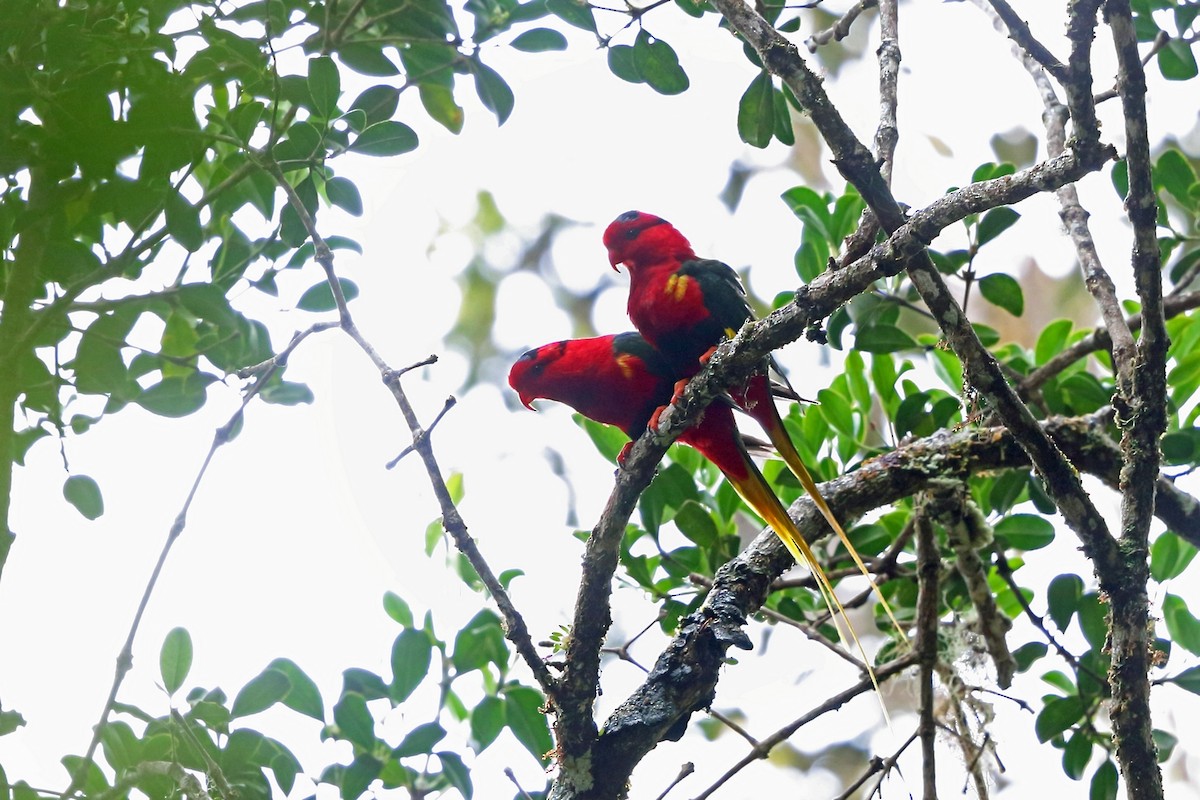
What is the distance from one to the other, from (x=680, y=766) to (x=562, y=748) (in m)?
0.32

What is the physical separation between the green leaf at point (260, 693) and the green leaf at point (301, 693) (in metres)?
0.07

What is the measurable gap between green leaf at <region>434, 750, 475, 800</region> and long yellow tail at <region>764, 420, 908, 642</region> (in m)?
0.88

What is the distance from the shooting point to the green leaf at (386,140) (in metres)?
1.91

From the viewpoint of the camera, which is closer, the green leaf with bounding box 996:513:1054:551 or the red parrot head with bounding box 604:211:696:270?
the green leaf with bounding box 996:513:1054:551

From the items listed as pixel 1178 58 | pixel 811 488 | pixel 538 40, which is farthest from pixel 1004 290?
pixel 538 40

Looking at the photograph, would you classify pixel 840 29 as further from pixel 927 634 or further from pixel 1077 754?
pixel 1077 754

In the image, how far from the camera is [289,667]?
196cm

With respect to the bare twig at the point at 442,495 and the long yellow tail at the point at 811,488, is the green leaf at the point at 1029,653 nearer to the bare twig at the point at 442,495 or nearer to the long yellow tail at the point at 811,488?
the long yellow tail at the point at 811,488

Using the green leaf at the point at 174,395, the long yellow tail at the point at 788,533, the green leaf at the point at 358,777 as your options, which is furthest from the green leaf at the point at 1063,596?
the green leaf at the point at 174,395

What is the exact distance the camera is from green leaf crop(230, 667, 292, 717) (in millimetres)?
1838

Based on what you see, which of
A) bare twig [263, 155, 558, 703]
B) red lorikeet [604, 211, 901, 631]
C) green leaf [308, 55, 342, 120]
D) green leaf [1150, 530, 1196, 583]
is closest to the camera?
bare twig [263, 155, 558, 703]

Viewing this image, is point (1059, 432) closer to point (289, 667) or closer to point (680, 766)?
point (680, 766)

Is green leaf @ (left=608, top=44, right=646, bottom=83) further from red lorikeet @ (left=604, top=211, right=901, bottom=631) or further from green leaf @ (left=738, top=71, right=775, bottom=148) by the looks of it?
red lorikeet @ (left=604, top=211, right=901, bottom=631)

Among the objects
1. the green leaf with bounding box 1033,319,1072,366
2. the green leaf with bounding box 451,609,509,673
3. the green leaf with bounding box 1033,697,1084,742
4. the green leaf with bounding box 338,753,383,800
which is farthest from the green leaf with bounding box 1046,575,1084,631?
the green leaf with bounding box 338,753,383,800
